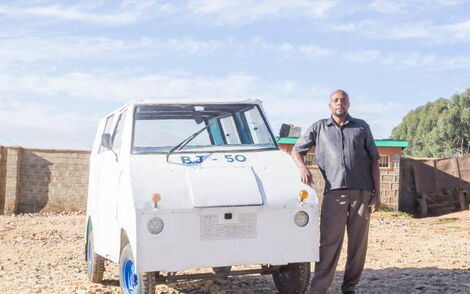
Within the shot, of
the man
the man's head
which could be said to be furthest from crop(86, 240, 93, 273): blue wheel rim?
the man's head

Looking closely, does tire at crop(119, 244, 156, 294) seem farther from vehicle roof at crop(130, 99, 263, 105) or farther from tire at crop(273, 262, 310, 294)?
vehicle roof at crop(130, 99, 263, 105)

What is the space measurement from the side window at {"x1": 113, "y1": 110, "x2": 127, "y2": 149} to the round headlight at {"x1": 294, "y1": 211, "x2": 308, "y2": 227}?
2.32 metres

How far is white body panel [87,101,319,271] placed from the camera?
5.64 metres

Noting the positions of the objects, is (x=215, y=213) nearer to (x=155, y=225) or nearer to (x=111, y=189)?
(x=155, y=225)

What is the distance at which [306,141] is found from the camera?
662 centimetres

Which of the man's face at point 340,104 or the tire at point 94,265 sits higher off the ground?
the man's face at point 340,104

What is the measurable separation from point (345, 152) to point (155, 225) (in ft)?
6.46

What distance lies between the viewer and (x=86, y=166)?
Result: 2275 cm

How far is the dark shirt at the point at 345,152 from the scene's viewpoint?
627cm

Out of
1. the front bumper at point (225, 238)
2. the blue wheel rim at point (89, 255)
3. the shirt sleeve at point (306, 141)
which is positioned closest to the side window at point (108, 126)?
the blue wheel rim at point (89, 255)

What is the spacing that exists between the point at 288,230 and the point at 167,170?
1.23m

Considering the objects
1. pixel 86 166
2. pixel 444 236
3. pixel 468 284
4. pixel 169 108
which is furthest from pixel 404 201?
pixel 169 108

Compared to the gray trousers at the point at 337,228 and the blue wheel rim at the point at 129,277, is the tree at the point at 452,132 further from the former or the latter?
the blue wheel rim at the point at 129,277

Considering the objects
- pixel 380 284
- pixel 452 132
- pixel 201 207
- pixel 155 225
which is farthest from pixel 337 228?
pixel 452 132
